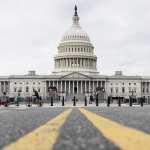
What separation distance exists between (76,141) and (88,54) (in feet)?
576

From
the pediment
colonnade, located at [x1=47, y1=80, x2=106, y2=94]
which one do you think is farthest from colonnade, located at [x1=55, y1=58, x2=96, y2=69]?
colonnade, located at [x1=47, y1=80, x2=106, y2=94]

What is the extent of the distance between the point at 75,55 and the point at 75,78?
1262 cm

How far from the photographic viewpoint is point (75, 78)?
169000 millimetres

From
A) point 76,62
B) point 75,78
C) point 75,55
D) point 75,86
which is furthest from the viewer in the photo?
point 76,62

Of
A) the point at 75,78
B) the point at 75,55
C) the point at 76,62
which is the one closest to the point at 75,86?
the point at 75,78

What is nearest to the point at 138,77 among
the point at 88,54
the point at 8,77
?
the point at 88,54

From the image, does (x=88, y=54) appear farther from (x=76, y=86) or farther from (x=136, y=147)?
(x=136, y=147)

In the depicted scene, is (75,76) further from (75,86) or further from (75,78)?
(75,86)

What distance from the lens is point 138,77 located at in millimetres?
179375

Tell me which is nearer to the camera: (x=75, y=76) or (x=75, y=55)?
(x=75, y=76)

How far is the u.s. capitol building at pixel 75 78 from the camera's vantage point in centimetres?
17012

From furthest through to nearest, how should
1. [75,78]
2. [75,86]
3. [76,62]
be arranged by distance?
[76,62], [75,78], [75,86]

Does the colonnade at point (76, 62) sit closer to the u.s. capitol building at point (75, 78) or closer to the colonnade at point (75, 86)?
the u.s. capitol building at point (75, 78)

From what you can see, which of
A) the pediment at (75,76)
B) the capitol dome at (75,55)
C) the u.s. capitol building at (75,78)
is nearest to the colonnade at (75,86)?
the u.s. capitol building at (75,78)
